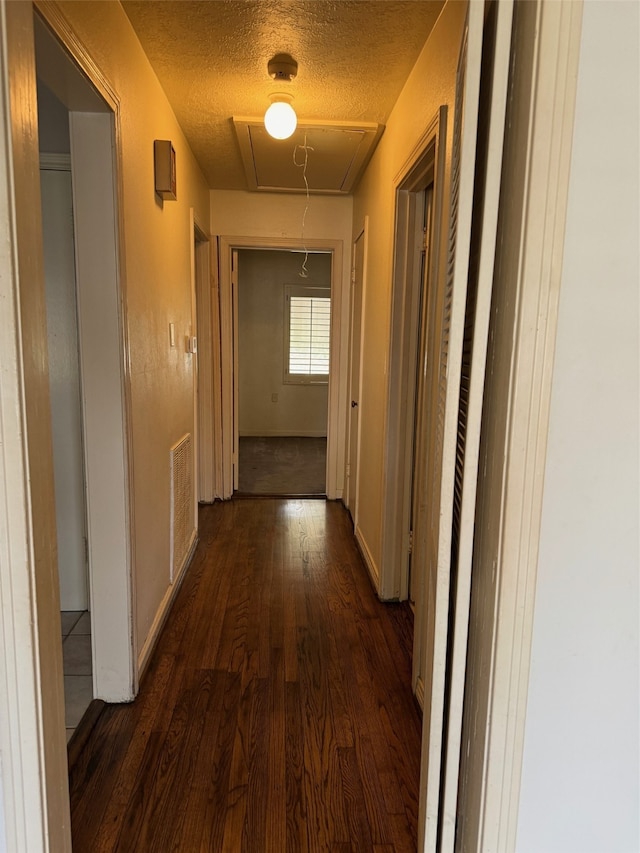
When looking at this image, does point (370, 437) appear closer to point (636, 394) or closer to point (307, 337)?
point (636, 394)

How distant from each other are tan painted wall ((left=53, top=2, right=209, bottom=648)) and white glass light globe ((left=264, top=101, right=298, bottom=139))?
50 centimetres

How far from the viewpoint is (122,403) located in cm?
175

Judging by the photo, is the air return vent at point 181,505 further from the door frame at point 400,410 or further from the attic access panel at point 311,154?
the attic access panel at point 311,154

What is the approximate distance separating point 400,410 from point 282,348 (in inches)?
184

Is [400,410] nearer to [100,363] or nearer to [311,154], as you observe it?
[100,363]

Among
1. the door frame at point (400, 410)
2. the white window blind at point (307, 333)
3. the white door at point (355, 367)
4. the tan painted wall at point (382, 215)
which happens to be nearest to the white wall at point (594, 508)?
the tan painted wall at point (382, 215)

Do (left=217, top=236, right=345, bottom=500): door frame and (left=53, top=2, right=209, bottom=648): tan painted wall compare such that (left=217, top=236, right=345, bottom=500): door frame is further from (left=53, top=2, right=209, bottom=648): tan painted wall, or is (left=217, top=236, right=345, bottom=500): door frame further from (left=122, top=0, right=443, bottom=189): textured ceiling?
(left=122, top=0, right=443, bottom=189): textured ceiling

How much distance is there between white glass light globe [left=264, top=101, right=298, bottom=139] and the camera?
220cm

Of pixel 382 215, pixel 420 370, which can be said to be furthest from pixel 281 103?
pixel 420 370

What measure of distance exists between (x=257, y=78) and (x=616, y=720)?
256 centimetres

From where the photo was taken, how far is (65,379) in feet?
7.86

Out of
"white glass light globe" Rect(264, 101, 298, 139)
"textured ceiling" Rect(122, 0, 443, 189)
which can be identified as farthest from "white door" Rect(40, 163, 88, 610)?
"white glass light globe" Rect(264, 101, 298, 139)

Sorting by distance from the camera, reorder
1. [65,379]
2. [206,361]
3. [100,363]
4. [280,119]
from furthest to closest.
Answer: [206,361]
[65,379]
[280,119]
[100,363]

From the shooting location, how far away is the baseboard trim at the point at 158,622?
2.04m
